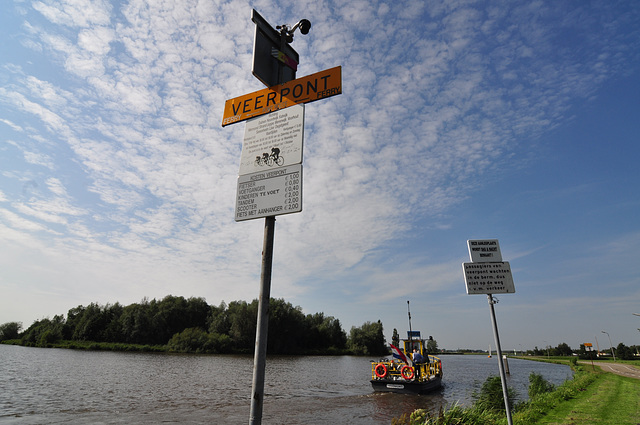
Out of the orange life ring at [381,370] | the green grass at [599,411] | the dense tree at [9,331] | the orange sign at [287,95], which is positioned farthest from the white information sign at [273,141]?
the dense tree at [9,331]

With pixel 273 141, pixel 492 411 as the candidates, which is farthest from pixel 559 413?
pixel 273 141

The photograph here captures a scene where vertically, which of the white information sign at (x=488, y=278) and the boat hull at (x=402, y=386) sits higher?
the white information sign at (x=488, y=278)

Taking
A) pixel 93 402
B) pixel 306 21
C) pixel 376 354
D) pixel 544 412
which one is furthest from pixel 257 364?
pixel 376 354

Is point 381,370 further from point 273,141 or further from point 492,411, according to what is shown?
point 273,141

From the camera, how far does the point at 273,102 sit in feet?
13.7

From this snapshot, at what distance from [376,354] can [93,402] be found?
83425 mm

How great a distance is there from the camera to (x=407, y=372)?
2286cm

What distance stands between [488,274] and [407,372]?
18.7 meters

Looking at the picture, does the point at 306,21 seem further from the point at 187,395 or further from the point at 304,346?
the point at 304,346

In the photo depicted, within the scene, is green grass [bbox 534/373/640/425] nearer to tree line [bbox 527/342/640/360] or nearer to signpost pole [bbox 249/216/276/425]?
signpost pole [bbox 249/216/276/425]

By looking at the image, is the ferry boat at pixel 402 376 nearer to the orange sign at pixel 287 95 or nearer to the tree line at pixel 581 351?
the orange sign at pixel 287 95

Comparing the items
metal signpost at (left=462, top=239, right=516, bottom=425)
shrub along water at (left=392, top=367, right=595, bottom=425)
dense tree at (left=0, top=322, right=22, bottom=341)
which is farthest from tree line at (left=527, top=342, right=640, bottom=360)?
dense tree at (left=0, top=322, right=22, bottom=341)

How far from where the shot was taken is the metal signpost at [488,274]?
700cm

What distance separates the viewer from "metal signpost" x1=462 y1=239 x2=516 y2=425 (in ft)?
23.0
